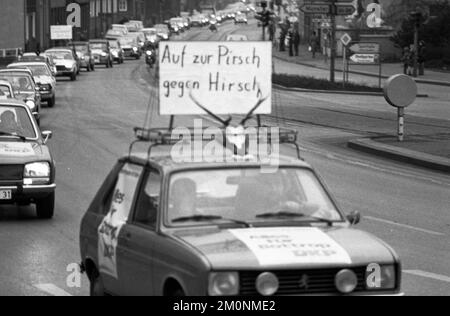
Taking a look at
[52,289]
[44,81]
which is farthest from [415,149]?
[44,81]

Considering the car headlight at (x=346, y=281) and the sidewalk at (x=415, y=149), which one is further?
the sidewalk at (x=415, y=149)

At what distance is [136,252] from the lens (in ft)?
29.2

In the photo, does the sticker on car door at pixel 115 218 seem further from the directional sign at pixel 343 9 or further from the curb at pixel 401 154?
the directional sign at pixel 343 9

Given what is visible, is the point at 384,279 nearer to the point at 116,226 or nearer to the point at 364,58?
the point at 116,226

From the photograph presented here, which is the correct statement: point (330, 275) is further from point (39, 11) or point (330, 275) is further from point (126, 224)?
point (39, 11)

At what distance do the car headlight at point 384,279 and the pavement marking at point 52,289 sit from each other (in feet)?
12.4

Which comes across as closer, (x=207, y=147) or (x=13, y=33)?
(x=207, y=147)

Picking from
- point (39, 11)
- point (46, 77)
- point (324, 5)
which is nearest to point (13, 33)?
point (39, 11)

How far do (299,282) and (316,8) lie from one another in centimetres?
4436

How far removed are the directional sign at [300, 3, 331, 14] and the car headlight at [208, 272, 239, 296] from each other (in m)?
43.6

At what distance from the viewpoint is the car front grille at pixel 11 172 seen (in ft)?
54.0

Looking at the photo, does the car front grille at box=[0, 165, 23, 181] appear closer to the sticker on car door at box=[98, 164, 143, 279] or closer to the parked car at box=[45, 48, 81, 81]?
the sticker on car door at box=[98, 164, 143, 279]

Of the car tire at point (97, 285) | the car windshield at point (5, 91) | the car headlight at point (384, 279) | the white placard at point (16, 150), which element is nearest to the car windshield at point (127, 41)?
the car windshield at point (5, 91)

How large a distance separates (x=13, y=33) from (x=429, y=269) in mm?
70623
